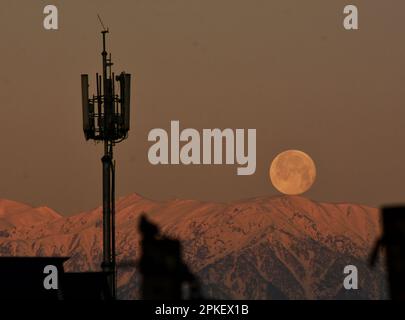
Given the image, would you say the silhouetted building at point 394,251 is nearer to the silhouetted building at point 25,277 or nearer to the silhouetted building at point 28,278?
the silhouetted building at point 28,278

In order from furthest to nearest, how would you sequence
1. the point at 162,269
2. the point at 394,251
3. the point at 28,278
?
1. the point at 28,278
2. the point at 162,269
3. the point at 394,251

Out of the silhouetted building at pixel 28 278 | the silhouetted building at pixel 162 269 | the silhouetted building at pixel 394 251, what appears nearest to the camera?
the silhouetted building at pixel 394 251

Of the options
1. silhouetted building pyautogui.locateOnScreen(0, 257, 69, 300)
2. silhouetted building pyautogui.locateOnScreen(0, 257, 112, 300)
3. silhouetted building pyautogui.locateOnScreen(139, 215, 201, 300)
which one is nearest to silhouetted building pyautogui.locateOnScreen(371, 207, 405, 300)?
silhouetted building pyautogui.locateOnScreen(139, 215, 201, 300)

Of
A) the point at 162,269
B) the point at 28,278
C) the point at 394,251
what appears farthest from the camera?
the point at 28,278

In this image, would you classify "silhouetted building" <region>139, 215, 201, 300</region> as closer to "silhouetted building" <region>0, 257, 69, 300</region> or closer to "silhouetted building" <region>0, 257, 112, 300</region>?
"silhouetted building" <region>0, 257, 112, 300</region>

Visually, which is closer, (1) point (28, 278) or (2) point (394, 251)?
(2) point (394, 251)

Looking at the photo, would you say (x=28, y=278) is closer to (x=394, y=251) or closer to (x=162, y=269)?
(x=162, y=269)

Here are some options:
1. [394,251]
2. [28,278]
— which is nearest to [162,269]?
[394,251]

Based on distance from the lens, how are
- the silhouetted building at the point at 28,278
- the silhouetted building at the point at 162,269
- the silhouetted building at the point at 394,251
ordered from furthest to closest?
the silhouetted building at the point at 28,278, the silhouetted building at the point at 162,269, the silhouetted building at the point at 394,251

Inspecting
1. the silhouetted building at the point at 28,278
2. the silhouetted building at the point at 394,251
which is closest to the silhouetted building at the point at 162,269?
the silhouetted building at the point at 394,251

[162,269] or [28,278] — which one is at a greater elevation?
[162,269]

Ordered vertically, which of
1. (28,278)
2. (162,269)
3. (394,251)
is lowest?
(28,278)
